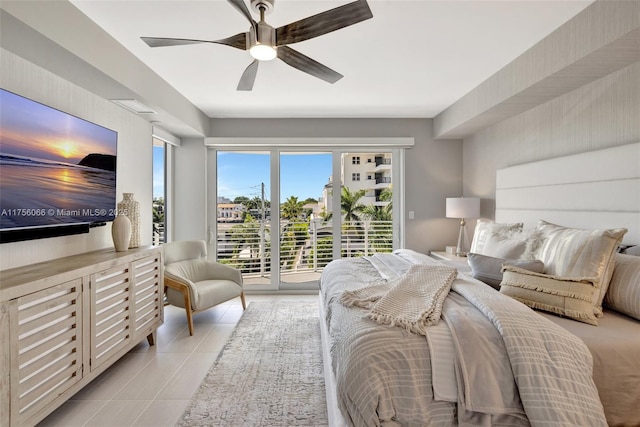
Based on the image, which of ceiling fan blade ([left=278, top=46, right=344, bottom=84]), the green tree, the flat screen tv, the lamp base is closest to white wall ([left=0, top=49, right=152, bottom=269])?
the flat screen tv

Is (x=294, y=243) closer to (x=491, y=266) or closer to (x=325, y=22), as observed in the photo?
(x=491, y=266)

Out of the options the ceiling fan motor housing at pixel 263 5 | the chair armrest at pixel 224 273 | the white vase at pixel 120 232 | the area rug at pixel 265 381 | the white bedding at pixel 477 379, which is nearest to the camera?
the white bedding at pixel 477 379

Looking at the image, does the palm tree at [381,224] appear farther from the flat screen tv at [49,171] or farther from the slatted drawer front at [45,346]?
the slatted drawer front at [45,346]

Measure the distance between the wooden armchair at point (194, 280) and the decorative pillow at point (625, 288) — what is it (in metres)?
3.08

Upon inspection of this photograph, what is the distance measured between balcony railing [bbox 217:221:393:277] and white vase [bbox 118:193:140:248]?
184 centimetres

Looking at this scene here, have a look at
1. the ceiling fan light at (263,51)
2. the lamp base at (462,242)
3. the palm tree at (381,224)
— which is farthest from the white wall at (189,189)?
the lamp base at (462,242)

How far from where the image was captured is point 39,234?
78.7 inches

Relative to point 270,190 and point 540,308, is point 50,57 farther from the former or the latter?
point 540,308

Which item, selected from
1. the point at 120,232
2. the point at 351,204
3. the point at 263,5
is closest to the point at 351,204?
the point at 351,204

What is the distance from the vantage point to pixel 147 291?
2.71 meters

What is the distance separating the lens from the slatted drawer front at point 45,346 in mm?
1528

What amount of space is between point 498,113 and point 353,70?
156 centimetres

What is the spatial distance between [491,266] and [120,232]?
2.76 metres

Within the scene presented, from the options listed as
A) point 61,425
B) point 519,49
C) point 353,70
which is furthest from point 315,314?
point 519,49
